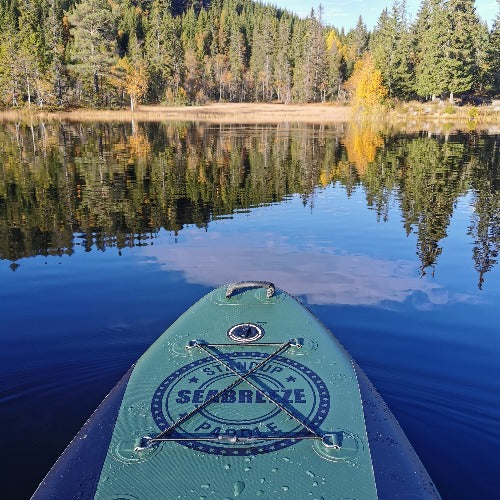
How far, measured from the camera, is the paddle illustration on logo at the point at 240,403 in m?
4.75

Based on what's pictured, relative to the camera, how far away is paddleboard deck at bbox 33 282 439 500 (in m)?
4.35

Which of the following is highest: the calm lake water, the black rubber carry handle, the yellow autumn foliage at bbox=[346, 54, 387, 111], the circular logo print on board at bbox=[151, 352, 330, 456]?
the yellow autumn foliage at bbox=[346, 54, 387, 111]

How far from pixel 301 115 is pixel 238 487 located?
86.9 m

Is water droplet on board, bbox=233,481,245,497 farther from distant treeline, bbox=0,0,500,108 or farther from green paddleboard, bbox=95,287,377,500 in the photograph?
distant treeline, bbox=0,0,500,108

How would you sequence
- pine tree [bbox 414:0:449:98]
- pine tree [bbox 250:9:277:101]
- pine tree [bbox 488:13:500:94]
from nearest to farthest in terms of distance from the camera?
1. pine tree [bbox 414:0:449:98]
2. pine tree [bbox 488:13:500:94]
3. pine tree [bbox 250:9:277:101]

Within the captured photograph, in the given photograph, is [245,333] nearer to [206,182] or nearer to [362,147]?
[206,182]

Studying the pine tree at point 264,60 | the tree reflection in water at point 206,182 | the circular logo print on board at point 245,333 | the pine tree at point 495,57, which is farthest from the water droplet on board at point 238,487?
the pine tree at point 264,60

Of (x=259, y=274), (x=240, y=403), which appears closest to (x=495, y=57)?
(x=259, y=274)

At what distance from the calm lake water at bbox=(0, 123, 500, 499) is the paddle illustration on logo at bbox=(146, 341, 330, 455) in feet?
7.36

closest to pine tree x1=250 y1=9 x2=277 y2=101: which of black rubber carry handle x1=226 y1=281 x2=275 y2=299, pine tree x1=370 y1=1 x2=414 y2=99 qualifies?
pine tree x1=370 y1=1 x2=414 y2=99

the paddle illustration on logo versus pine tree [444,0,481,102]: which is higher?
pine tree [444,0,481,102]

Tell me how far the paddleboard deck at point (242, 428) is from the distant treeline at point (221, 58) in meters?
73.3

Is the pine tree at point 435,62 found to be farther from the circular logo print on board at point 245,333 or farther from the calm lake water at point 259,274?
the circular logo print on board at point 245,333

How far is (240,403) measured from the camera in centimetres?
527
